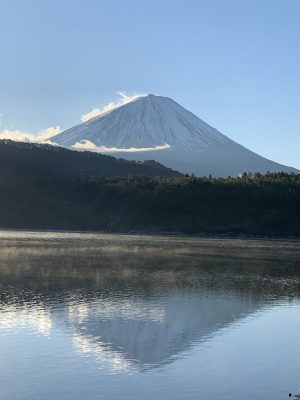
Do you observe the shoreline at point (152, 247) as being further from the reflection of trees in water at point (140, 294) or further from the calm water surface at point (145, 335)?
the calm water surface at point (145, 335)

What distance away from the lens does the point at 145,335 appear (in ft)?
81.3

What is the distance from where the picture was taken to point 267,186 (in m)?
171

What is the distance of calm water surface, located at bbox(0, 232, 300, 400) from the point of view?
17.7m

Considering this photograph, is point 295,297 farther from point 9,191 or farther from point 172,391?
point 9,191

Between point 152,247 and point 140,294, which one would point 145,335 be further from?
point 152,247

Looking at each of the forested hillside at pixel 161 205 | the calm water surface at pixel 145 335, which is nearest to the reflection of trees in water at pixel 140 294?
the calm water surface at pixel 145 335

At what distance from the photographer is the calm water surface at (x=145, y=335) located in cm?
1766

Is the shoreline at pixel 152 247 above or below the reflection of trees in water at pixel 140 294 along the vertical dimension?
above

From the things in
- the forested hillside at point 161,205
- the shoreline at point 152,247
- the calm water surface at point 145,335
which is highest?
the forested hillside at point 161,205

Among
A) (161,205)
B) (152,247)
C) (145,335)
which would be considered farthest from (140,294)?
(161,205)

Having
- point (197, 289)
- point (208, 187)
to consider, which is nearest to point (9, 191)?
point (208, 187)

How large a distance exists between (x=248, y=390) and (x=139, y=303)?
15759 millimetres

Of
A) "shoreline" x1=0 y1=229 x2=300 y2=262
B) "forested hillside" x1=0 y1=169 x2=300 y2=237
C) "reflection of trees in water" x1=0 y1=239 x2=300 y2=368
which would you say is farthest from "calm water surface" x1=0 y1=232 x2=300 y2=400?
"forested hillside" x1=0 y1=169 x2=300 y2=237

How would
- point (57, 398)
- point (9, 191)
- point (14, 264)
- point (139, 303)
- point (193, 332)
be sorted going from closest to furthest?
point (57, 398)
point (193, 332)
point (139, 303)
point (14, 264)
point (9, 191)
